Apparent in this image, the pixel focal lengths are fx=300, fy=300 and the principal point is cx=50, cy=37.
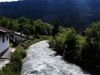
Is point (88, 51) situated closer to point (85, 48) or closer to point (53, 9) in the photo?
point (85, 48)

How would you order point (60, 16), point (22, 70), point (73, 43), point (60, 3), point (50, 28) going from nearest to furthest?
point (22, 70) < point (73, 43) < point (50, 28) < point (60, 16) < point (60, 3)

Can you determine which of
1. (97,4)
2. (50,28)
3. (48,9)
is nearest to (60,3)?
(48,9)

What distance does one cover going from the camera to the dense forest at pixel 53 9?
434 ft

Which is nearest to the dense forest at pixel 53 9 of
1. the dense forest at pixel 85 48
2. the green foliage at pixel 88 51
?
the dense forest at pixel 85 48

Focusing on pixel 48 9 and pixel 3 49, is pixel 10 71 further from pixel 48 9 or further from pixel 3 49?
pixel 48 9

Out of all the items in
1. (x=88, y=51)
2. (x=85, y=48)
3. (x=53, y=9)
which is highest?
(x=85, y=48)

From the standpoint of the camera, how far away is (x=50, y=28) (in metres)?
102

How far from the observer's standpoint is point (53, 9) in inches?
5556

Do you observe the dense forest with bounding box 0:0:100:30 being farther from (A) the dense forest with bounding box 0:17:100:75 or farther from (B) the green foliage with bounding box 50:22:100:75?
(B) the green foliage with bounding box 50:22:100:75

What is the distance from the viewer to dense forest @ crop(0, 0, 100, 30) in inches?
5206

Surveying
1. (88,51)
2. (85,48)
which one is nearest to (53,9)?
(85,48)

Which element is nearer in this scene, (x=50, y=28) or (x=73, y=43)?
(x=73, y=43)

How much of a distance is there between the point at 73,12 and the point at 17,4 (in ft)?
88.6

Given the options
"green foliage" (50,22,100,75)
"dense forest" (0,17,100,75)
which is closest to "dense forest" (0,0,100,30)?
"dense forest" (0,17,100,75)
